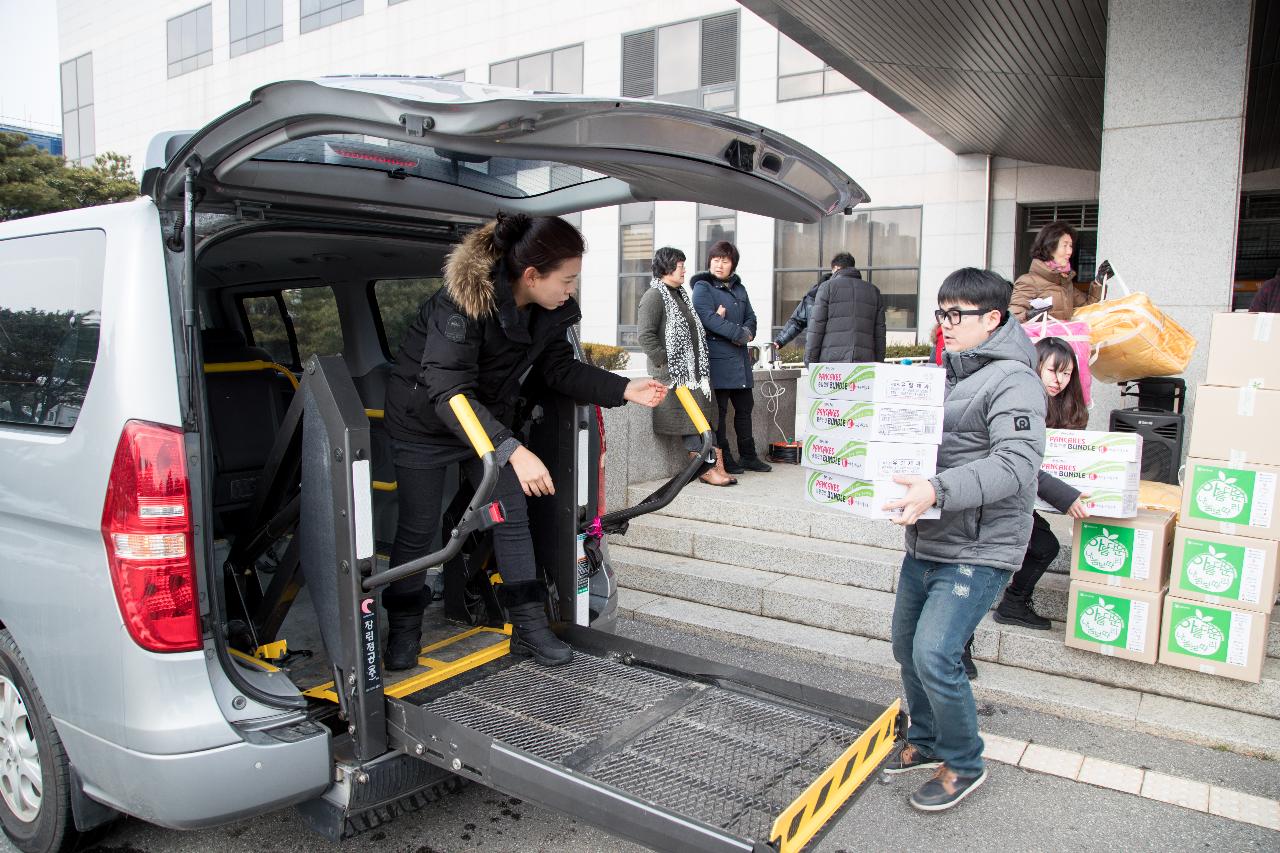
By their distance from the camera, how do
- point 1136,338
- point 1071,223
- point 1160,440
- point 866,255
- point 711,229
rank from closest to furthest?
1. point 1136,338
2. point 1160,440
3. point 1071,223
4. point 866,255
5. point 711,229

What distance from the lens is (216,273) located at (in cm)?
429

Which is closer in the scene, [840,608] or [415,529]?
[415,529]

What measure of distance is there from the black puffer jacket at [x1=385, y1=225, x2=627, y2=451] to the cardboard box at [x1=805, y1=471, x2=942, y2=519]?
0.81 metres

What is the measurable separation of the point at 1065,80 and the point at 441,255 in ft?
29.2

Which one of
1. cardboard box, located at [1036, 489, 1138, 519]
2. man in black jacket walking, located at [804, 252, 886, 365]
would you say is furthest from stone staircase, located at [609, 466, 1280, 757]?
man in black jacket walking, located at [804, 252, 886, 365]

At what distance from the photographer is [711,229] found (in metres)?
18.7

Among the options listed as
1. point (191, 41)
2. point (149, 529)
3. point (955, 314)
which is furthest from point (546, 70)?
point (149, 529)

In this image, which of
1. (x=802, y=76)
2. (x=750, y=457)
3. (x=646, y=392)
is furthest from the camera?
(x=802, y=76)

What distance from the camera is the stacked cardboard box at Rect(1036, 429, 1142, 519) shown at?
12.9 feet

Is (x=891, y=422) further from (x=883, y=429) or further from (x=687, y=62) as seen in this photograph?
(x=687, y=62)

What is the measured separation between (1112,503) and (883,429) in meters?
1.68

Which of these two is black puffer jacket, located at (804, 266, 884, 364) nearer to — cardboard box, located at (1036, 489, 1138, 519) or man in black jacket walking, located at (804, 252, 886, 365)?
man in black jacket walking, located at (804, 252, 886, 365)

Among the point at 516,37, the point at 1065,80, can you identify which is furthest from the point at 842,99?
the point at 516,37

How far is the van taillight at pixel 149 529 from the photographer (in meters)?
2.37
